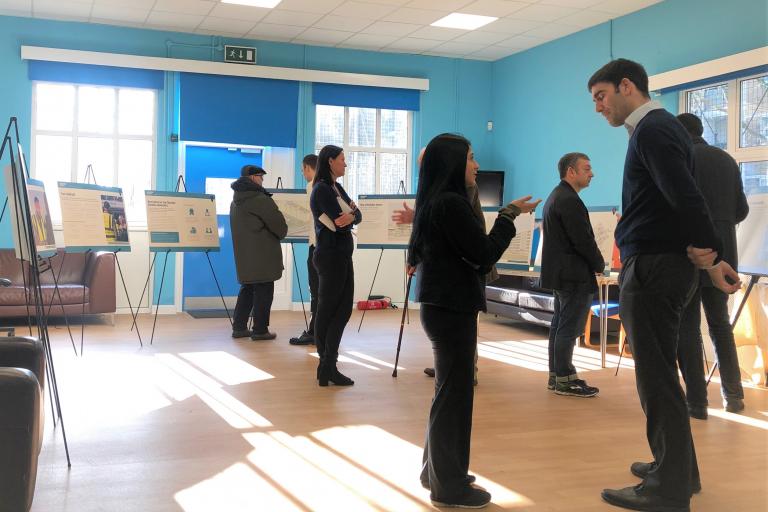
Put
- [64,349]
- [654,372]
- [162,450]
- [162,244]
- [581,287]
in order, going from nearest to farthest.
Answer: [654,372]
[162,450]
[581,287]
[64,349]
[162,244]

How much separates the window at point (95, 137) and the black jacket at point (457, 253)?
713 centimetres

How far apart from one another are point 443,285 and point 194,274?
283 inches

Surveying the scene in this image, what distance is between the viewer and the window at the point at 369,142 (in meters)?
10.2

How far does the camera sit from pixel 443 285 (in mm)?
2838

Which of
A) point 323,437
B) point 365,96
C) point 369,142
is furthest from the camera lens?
point 369,142

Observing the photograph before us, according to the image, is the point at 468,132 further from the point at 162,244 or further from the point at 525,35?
the point at 162,244

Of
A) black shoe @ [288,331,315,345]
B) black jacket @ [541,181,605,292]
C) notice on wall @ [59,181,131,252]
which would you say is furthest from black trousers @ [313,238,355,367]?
notice on wall @ [59,181,131,252]

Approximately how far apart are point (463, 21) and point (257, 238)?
3703 millimetres

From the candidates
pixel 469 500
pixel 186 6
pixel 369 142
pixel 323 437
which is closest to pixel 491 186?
pixel 369 142

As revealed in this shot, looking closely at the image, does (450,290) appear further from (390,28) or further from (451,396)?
(390,28)

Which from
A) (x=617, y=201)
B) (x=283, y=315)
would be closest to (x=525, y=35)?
(x=617, y=201)

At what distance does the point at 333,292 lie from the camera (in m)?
4.94

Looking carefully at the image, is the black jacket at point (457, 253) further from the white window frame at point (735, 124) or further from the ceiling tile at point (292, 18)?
the ceiling tile at point (292, 18)

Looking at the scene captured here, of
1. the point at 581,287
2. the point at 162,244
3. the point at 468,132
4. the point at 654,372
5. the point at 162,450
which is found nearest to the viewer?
the point at 654,372
